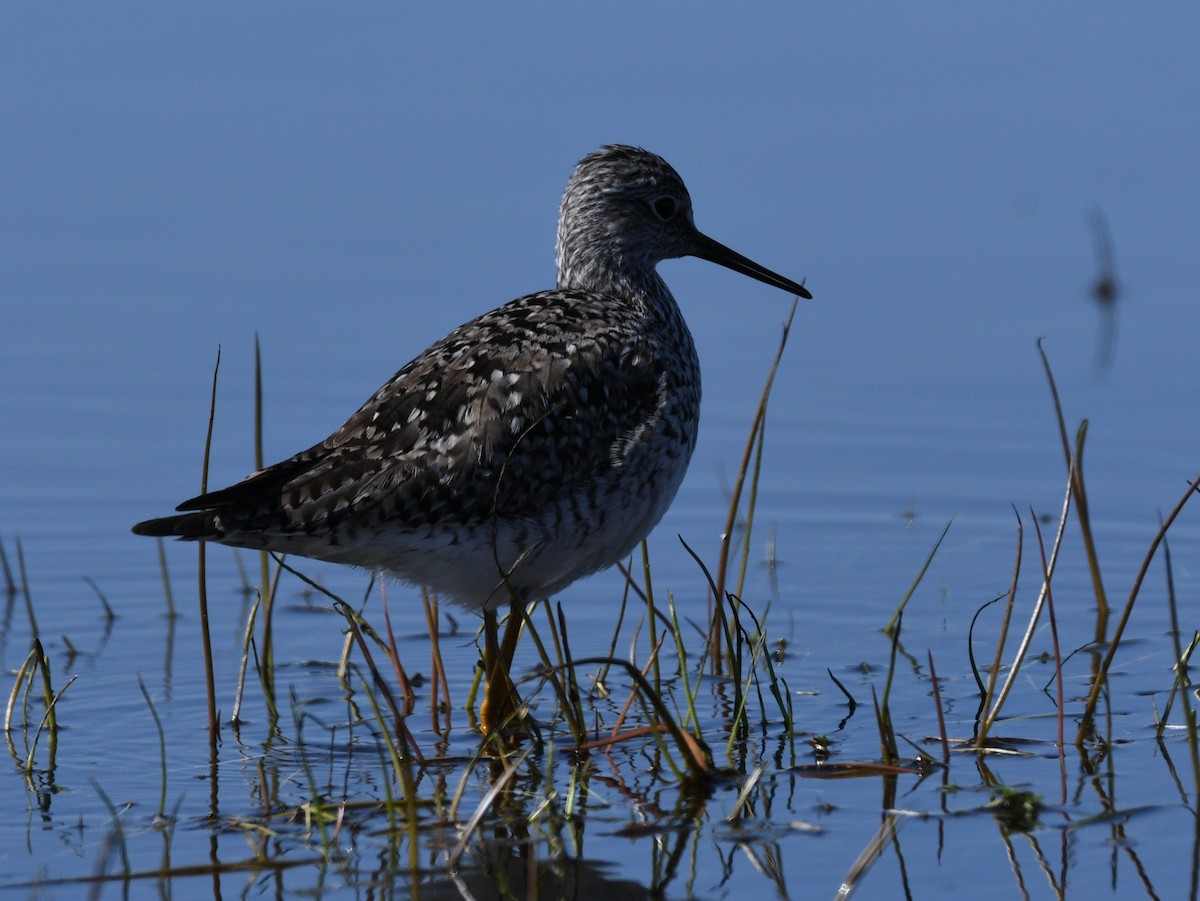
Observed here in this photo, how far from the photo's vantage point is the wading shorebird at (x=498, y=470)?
20.3 ft

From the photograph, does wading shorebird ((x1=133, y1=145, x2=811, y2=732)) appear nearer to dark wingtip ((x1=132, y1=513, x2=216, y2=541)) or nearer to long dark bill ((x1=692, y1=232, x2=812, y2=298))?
dark wingtip ((x1=132, y1=513, x2=216, y2=541))

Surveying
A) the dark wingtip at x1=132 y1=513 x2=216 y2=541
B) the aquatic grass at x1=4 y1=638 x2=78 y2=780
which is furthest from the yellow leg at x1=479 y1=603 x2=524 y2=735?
the aquatic grass at x1=4 y1=638 x2=78 y2=780

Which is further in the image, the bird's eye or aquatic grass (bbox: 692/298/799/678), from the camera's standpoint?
the bird's eye

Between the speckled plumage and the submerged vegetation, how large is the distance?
0.96 ft

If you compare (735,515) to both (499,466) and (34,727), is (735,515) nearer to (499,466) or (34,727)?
(499,466)

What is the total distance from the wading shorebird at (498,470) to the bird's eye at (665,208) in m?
0.85

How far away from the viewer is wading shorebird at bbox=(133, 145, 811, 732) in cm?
620

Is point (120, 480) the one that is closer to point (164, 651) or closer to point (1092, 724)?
point (164, 651)

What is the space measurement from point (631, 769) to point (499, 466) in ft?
3.63

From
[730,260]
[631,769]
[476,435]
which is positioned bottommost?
[631,769]

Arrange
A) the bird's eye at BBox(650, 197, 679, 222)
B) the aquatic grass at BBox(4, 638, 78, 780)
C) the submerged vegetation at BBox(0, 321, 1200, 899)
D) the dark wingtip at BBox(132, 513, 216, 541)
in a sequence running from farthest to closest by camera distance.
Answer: the bird's eye at BBox(650, 197, 679, 222) < the aquatic grass at BBox(4, 638, 78, 780) < the dark wingtip at BBox(132, 513, 216, 541) < the submerged vegetation at BBox(0, 321, 1200, 899)

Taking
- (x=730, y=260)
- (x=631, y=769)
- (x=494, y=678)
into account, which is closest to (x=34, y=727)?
(x=494, y=678)

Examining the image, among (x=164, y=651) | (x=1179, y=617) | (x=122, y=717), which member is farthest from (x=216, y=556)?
(x=1179, y=617)

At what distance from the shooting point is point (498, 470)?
6.41m
